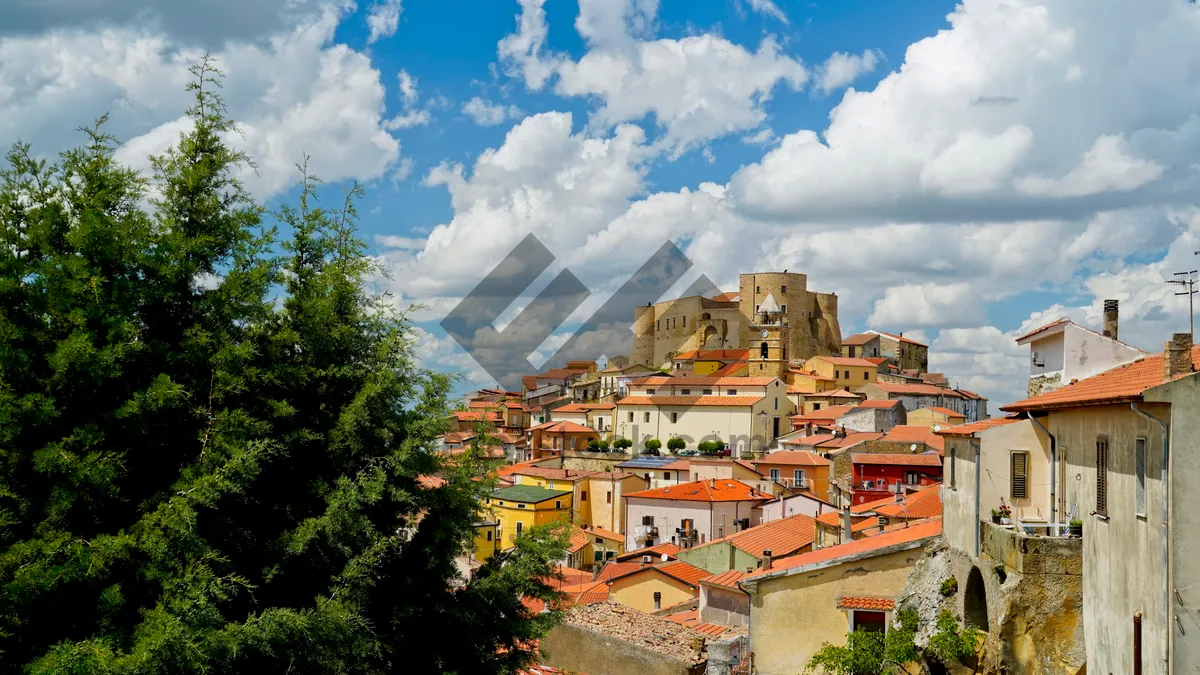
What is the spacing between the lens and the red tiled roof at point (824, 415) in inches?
2606

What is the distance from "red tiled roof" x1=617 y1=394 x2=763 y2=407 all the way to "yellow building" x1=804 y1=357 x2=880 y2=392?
16.3 metres

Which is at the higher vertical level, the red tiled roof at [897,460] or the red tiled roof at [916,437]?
the red tiled roof at [916,437]

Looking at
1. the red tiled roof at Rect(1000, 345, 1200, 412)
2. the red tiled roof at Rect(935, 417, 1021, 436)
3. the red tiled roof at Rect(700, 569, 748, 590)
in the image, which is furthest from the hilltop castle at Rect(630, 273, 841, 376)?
the red tiled roof at Rect(1000, 345, 1200, 412)

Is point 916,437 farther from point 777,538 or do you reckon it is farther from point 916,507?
point 916,507

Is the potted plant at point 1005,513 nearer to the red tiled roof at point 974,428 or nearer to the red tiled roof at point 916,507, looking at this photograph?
the red tiled roof at point 974,428

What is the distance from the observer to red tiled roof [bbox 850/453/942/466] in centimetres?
3897

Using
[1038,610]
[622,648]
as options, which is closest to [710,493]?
[622,648]

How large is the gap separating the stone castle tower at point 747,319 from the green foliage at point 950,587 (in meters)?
76.9

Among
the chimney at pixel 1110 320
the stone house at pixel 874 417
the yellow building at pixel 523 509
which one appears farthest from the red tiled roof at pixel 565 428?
the chimney at pixel 1110 320

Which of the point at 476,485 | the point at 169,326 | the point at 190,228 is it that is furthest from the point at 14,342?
the point at 476,485

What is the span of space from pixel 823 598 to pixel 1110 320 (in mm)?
8031

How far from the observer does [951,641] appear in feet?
53.4

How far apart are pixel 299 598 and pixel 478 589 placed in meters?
2.24

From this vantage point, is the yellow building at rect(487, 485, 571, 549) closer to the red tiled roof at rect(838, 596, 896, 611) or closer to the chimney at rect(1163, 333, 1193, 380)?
the red tiled roof at rect(838, 596, 896, 611)
